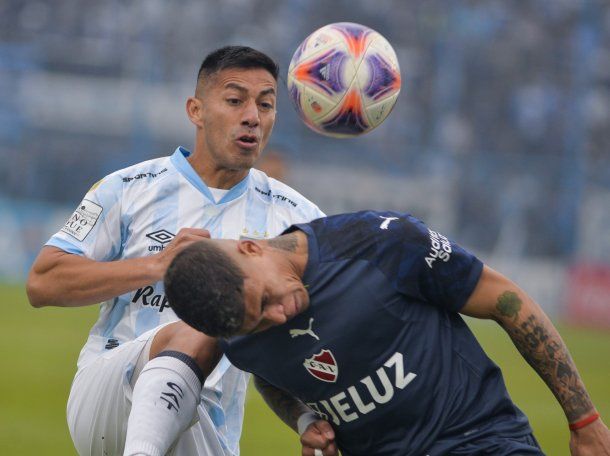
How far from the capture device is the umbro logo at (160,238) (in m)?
4.68

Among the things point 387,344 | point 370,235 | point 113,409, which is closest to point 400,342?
point 387,344

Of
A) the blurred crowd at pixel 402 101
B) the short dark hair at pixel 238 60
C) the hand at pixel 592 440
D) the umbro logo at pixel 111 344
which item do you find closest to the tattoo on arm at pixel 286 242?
the hand at pixel 592 440

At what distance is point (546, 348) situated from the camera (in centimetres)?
344

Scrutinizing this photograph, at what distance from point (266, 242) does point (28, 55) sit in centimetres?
1697

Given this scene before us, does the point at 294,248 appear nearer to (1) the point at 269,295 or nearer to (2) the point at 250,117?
(1) the point at 269,295

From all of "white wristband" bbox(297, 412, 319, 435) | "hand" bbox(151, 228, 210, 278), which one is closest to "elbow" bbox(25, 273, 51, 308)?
"hand" bbox(151, 228, 210, 278)

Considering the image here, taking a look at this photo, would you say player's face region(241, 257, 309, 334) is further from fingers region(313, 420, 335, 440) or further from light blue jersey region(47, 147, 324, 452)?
light blue jersey region(47, 147, 324, 452)

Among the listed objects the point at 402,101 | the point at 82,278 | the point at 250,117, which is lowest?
the point at 402,101

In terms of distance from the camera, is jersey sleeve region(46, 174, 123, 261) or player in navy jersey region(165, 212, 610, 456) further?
jersey sleeve region(46, 174, 123, 261)

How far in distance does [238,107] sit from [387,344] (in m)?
1.75

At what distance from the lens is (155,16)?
65.5 feet

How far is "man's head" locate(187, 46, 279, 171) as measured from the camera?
15.7 ft

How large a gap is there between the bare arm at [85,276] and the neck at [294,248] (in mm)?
715

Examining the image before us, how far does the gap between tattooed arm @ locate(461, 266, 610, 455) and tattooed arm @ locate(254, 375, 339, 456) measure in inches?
25.7
